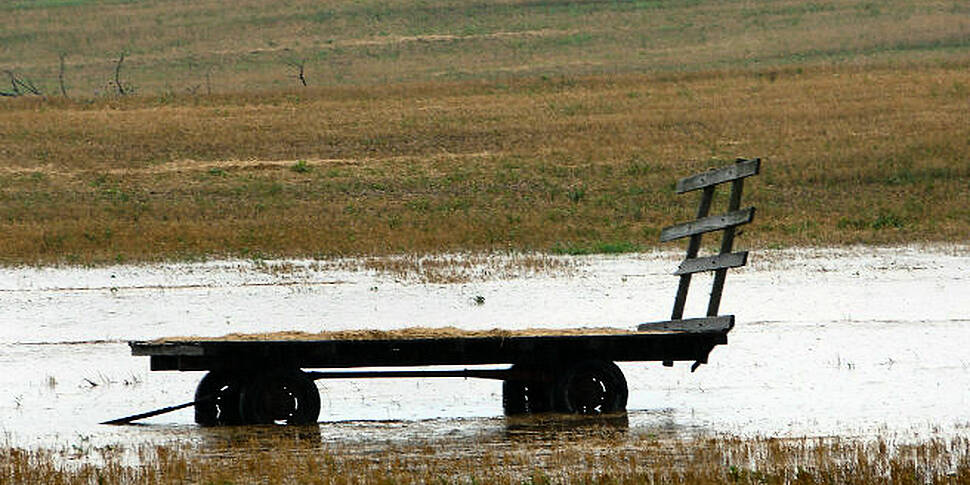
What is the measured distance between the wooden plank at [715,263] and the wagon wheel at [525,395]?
5.77ft

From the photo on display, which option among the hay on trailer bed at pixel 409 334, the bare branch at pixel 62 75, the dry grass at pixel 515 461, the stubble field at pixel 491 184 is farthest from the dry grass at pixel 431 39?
the dry grass at pixel 515 461

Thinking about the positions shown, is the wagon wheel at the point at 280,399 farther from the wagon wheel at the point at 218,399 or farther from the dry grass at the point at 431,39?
the dry grass at the point at 431,39

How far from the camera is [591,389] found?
15109 millimetres

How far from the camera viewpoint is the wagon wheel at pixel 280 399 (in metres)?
14.6

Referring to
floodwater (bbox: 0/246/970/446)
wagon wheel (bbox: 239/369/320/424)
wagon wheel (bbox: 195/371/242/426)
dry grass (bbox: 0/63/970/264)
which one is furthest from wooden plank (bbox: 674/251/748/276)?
dry grass (bbox: 0/63/970/264)

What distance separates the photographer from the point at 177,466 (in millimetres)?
12297

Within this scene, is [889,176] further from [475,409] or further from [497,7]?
[497,7]

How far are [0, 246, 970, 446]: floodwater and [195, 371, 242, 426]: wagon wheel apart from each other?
277mm

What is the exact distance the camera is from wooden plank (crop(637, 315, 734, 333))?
49.4ft

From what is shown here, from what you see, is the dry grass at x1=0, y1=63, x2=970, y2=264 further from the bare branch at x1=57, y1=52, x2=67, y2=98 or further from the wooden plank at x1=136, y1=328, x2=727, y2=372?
the bare branch at x1=57, y1=52, x2=67, y2=98

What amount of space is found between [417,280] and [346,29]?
56.7 m

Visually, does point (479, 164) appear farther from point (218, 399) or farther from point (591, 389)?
point (218, 399)

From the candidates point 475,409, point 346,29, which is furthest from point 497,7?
point 475,409

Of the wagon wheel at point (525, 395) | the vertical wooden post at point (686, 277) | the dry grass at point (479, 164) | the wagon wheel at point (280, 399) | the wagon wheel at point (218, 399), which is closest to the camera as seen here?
the wagon wheel at point (280, 399)
